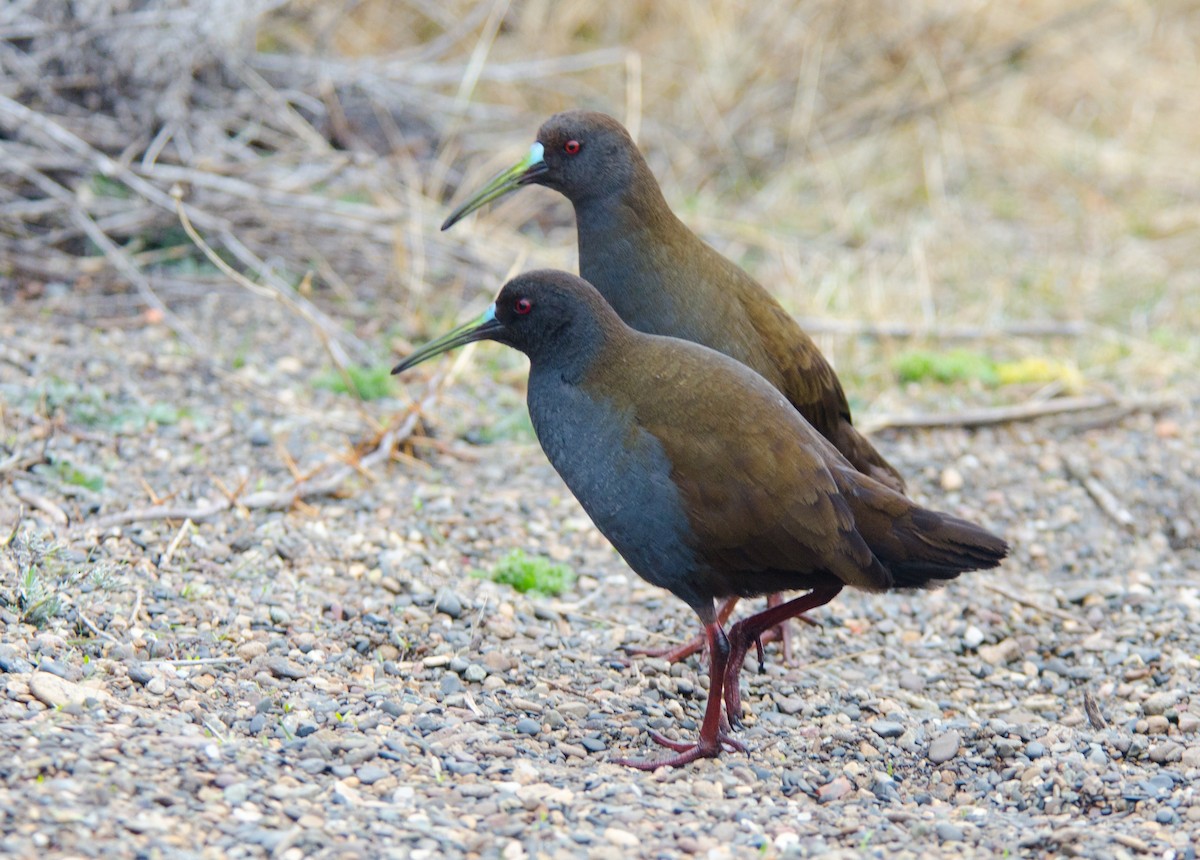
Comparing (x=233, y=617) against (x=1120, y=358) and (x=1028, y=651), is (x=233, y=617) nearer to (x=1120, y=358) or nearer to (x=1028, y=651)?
(x=1028, y=651)

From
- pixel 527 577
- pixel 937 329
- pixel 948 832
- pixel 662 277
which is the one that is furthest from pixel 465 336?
pixel 937 329

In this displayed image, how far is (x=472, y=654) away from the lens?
418cm

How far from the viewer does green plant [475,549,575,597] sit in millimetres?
4770

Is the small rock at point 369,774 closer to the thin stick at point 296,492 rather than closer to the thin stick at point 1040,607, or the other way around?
the thin stick at point 296,492

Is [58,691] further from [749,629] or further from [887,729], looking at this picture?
[887,729]

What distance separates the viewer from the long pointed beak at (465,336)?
13.2 ft

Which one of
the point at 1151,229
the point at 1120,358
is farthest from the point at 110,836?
the point at 1151,229

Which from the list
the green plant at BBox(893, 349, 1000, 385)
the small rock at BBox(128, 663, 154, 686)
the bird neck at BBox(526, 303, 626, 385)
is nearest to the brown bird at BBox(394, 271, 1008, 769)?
the bird neck at BBox(526, 303, 626, 385)

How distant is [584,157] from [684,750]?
6.32 ft

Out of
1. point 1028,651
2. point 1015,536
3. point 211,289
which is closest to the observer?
point 1028,651

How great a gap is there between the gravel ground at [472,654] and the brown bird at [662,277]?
57 centimetres

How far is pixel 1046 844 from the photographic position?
318cm

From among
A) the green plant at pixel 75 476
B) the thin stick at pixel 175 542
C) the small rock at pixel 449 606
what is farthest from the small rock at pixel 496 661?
the green plant at pixel 75 476

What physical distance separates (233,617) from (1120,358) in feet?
15.1
